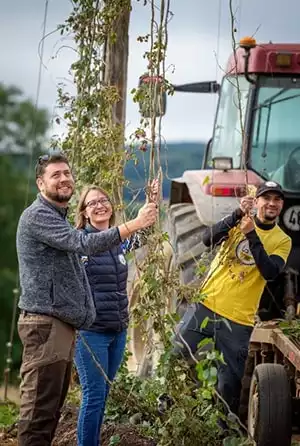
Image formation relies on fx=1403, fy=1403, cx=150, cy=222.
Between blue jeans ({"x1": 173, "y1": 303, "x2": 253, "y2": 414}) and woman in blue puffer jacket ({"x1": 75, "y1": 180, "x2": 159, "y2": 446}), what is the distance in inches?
32.6

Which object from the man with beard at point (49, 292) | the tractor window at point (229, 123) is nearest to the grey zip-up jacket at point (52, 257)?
the man with beard at point (49, 292)

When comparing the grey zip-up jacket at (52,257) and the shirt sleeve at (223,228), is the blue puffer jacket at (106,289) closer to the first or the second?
the grey zip-up jacket at (52,257)

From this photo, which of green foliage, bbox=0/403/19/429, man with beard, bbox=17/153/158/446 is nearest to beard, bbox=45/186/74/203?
man with beard, bbox=17/153/158/446

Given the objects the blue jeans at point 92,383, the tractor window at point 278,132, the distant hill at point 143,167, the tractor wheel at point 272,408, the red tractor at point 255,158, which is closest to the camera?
the tractor wheel at point 272,408

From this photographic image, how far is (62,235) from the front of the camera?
6.43m

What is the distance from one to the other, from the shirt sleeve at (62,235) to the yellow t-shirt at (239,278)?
169 cm

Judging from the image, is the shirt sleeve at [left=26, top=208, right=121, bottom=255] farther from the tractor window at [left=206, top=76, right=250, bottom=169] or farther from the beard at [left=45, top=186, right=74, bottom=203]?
the tractor window at [left=206, top=76, right=250, bottom=169]

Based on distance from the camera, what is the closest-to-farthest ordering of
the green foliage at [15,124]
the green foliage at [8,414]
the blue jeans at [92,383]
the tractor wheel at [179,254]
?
the blue jeans at [92,383] < the green foliage at [8,414] < the tractor wheel at [179,254] < the green foliage at [15,124]

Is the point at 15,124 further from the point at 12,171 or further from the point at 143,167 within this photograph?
the point at 143,167

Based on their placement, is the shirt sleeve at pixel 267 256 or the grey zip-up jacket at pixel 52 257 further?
the shirt sleeve at pixel 267 256

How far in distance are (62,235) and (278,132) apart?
4115 mm

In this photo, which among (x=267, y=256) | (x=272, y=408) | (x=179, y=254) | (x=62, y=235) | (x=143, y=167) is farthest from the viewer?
(x=179, y=254)

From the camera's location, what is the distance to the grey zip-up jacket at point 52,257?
6438mm

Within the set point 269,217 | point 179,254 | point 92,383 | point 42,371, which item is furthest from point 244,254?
point 42,371
